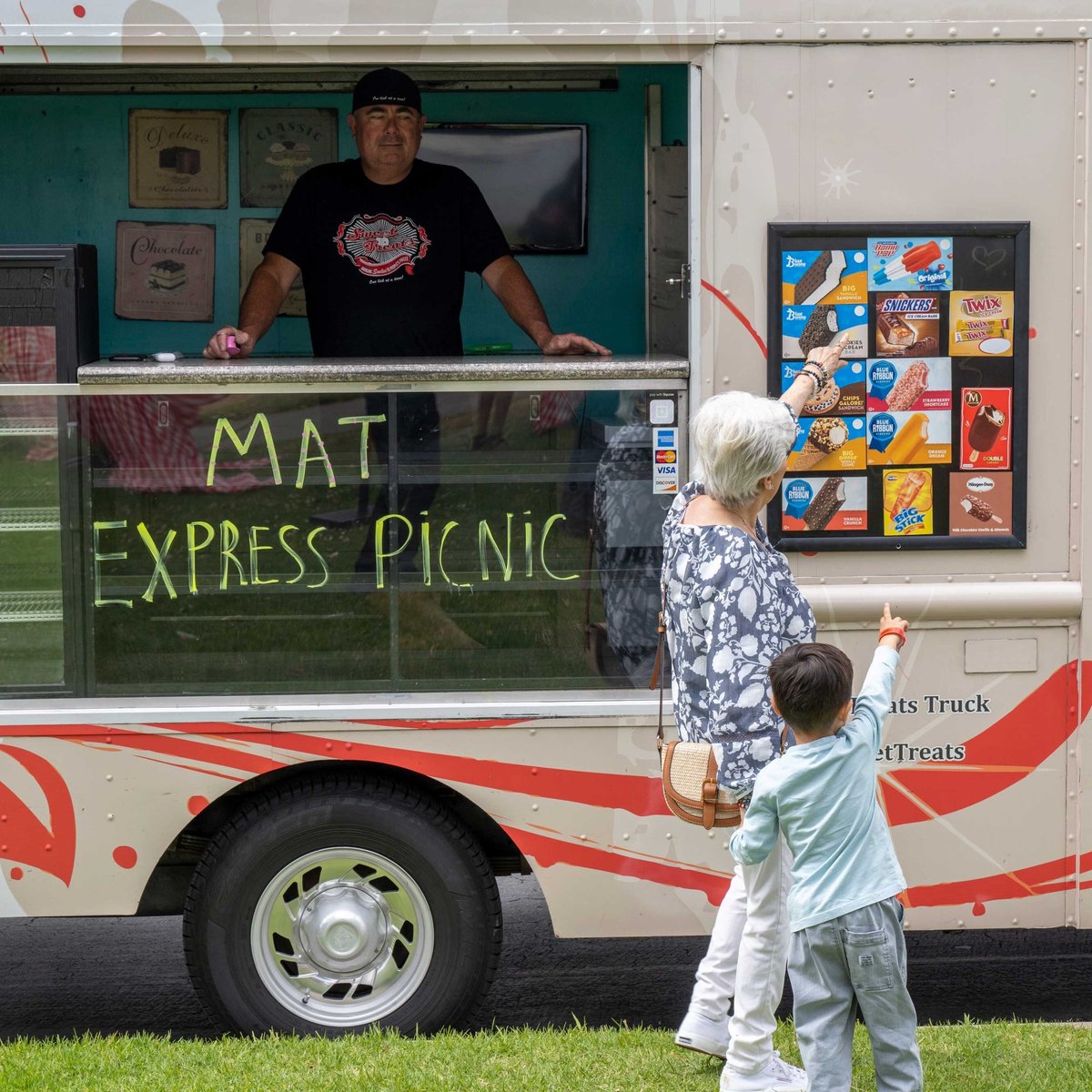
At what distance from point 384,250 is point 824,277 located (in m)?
1.53

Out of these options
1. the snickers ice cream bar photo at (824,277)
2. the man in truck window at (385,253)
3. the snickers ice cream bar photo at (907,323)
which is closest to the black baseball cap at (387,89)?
the man in truck window at (385,253)

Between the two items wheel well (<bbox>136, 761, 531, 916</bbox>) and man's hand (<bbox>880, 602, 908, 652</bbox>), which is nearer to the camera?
man's hand (<bbox>880, 602, 908, 652</bbox>)

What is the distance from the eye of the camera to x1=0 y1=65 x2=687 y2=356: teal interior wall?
5070 millimetres

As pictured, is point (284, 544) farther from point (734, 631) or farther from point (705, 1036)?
point (705, 1036)

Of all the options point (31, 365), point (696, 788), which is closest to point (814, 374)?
point (696, 788)

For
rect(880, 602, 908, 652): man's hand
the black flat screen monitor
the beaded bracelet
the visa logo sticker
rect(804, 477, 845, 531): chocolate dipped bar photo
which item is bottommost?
rect(880, 602, 908, 652): man's hand

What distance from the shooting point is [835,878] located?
3008 mm

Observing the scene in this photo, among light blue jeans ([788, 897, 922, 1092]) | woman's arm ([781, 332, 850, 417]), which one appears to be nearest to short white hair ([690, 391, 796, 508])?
woman's arm ([781, 332, 850, 417])

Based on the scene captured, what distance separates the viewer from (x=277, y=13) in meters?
3.66

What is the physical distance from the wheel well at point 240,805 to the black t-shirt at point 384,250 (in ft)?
4.52

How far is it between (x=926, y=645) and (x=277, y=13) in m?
2.26

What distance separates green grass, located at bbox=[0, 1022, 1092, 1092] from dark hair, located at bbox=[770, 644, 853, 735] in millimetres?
1061

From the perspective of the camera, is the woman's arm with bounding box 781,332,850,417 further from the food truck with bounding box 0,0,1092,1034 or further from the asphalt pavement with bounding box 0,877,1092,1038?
the asphalt pavement with bounding box 0,877,1092,1038

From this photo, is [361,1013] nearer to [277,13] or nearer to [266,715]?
[266,715]
